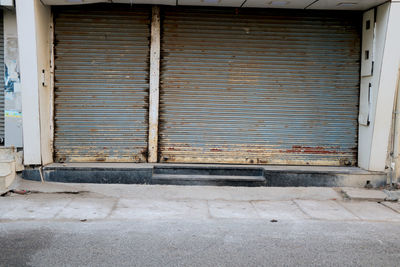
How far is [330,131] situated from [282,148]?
3.51 ft

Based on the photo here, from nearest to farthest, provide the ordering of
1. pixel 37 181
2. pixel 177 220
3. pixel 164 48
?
pixel 177 220, pixel 37 181, pixel 164 48

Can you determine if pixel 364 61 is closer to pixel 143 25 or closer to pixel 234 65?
pixel 234 65

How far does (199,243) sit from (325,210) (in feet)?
9.24

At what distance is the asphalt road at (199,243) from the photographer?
4699mm

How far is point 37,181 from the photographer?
7898 millimetres

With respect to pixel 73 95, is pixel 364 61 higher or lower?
higher

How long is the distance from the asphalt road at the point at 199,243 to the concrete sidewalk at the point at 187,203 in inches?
13.2

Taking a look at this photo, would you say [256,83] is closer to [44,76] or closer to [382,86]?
[382,86]

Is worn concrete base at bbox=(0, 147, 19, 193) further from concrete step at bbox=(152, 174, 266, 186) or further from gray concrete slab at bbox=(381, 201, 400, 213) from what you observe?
gray concrete slab at bbox=(381, 201, 400, 213)

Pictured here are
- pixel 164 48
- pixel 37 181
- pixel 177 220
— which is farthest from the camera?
pixel 164 48

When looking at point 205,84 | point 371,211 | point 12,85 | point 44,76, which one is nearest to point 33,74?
point 44,76

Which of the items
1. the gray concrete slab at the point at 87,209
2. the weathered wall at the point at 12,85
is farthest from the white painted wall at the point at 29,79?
the gray concrete slab at the point at 87,209

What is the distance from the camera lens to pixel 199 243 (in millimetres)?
5258

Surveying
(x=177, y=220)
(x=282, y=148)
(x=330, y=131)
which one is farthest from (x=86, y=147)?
(x=330, y=131)
